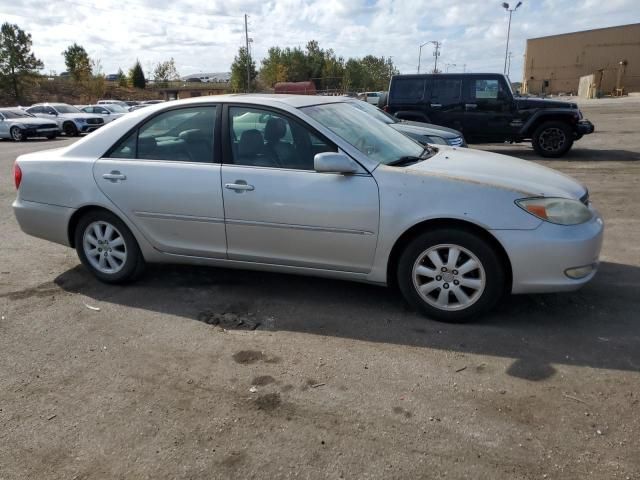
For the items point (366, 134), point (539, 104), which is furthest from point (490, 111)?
point (366, 134)

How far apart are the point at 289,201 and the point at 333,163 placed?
465mm

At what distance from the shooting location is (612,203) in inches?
306

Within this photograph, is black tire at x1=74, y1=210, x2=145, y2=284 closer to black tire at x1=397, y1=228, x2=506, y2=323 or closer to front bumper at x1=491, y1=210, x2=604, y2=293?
black tire at x1=397, y1=228, x2=506, y2=323

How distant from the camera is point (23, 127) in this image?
22.3 metres

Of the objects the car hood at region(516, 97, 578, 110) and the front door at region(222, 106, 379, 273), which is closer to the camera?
the front door at region(222, 106, 379, 273)

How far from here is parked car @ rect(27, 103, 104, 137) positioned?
80.5 feet

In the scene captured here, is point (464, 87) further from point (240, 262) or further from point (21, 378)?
point (21, 378)

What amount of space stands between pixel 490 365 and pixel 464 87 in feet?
35.7

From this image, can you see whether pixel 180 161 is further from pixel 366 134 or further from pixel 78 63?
pixel 78 63

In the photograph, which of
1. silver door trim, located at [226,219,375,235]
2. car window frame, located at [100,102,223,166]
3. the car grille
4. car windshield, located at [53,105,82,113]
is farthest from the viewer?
car windshield, located at [53,105,82,113]

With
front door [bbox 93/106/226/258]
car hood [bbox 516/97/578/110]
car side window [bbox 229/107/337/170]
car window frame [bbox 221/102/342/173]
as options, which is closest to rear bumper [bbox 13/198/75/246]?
front door [bbox 93/106/226/258]

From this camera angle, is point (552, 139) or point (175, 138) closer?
point (175, 138)

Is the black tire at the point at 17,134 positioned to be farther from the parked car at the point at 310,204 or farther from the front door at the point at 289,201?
the front door at the point at 289,201

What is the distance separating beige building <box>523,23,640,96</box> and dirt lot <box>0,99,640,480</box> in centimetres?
7672
